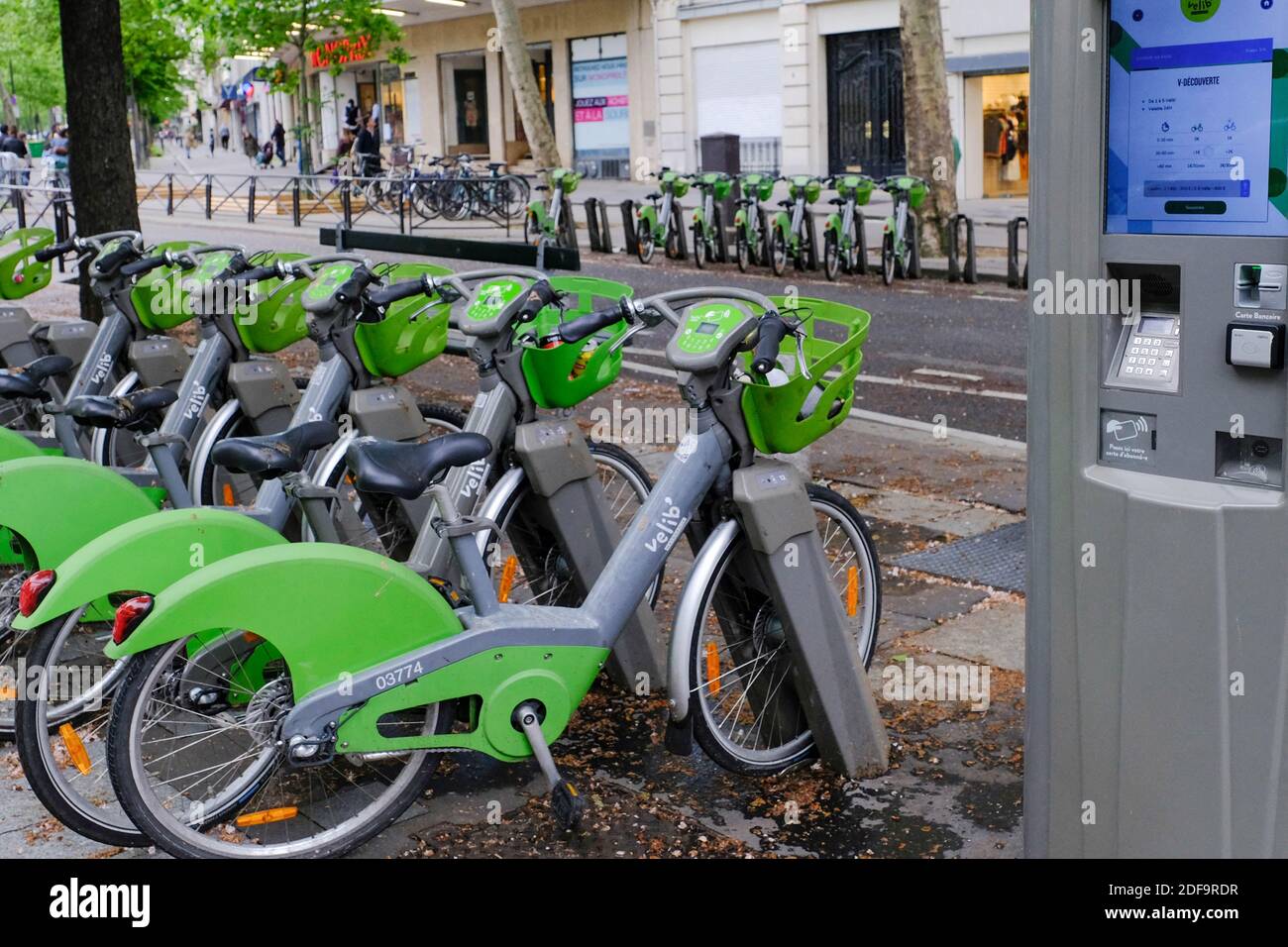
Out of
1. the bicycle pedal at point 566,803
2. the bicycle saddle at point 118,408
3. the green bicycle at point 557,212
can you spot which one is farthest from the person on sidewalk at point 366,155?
the bicycle pedal at point 566,803

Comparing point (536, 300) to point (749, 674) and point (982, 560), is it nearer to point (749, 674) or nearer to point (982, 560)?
point (749, 674)

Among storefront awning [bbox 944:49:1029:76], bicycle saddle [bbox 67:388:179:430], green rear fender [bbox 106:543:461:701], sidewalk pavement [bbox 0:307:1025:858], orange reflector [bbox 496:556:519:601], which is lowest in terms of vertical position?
sidewalk pavement [bbox 0:307:1025:858]

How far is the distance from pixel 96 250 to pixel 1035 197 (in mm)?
5383

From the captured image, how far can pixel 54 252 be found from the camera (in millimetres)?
7250

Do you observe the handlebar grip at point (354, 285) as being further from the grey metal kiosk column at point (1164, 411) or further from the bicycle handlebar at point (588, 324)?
the grey metal kiosk column at point (1164, 411)

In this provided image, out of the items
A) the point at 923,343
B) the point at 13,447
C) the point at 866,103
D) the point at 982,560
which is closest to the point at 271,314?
the point at 13,447

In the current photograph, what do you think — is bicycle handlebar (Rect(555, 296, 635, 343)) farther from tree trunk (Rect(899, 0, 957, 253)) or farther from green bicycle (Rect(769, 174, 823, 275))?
tree trunk (Rect(899, 0, 957, 253))

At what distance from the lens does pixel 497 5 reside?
2520 centimetres

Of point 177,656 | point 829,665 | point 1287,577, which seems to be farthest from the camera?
point 829,665

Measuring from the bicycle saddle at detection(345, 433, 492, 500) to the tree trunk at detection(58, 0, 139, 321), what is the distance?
6.53m

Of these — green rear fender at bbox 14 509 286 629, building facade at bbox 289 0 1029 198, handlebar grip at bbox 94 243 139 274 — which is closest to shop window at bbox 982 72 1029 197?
building facade at bbox 289 0 1029 198

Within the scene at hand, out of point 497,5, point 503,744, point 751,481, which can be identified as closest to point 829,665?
point 751,481

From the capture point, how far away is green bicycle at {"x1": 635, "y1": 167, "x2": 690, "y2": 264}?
18.5 m

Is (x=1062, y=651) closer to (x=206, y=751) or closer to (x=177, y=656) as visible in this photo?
(x=177, y=656)
